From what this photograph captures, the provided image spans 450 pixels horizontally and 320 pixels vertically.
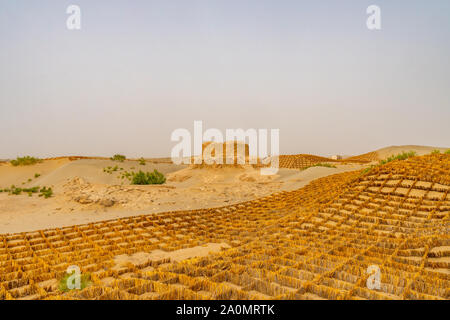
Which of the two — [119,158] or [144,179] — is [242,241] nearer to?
[144,179]

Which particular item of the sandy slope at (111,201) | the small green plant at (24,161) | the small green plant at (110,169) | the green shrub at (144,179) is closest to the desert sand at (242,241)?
the sandy slope at (111,201)

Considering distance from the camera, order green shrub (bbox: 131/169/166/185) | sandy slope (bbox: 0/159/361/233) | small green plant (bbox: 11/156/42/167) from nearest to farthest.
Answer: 1. sandy slope (bbox: 0/159/361/233)
2. green shrub (bbox: 131/169/166/185)
3. small green plant (bbox: 11/156/42/167)

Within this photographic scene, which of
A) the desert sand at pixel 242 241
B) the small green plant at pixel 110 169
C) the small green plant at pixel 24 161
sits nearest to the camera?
the desert sand at pixel 242 241

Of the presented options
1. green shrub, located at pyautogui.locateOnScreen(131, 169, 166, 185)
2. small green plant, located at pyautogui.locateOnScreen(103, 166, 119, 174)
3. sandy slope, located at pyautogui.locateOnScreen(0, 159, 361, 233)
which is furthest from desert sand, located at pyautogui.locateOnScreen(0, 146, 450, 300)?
small green plant, located at pyautogui.locateOnScreen(103, 166, 119, 174)

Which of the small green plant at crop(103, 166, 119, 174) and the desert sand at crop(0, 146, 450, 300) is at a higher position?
the desert sand at crop(0, 146, 450, 300)

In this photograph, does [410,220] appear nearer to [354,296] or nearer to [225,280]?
[354,296]

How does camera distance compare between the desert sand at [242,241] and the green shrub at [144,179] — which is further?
the green shrub at [144,179]

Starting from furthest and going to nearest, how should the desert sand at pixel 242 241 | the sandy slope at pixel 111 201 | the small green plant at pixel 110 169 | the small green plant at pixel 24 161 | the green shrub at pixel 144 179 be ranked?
1. the small green plant at pixel 24 161
2. the small green plant at pixel 110 169
3. the green shrub at pixel 144 179
4. the sandy slope at pixel 111 201
5. the desert sand at pixel 242 241

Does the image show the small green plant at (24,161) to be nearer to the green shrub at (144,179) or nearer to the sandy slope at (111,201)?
the sandy slope at (111,201)

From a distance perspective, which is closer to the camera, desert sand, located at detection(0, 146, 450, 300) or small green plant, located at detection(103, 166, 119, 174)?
desert sand, located at detection(0, 146, 450, 300)

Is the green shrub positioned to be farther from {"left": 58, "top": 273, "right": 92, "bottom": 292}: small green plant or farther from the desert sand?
{"left": 58, "top": 273, "right": 92, "bottom": 292}: small green plant

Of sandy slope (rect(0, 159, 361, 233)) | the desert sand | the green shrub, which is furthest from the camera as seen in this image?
the green shrub
